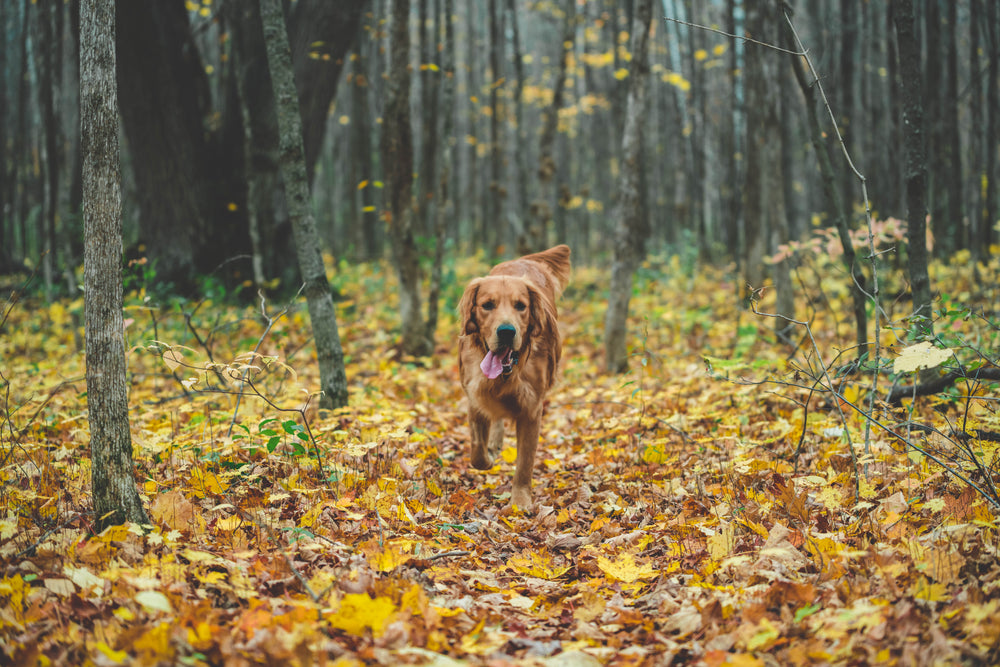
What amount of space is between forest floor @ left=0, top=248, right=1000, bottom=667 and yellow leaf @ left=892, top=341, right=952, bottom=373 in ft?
0.16

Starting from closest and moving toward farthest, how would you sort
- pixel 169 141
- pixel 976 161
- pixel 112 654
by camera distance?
pixel 112 654
pixel 169 141
pixel 976 161

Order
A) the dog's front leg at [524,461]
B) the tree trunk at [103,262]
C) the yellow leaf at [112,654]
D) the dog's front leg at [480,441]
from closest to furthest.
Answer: the yellow leaf at [112,654] < the tree trunk at [103,262] < the dog's front leg at [524,461] < the dog's front leg at [480,441]

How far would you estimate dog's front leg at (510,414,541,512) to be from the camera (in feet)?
12.4

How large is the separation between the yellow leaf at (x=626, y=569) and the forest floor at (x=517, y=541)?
0.03 feet

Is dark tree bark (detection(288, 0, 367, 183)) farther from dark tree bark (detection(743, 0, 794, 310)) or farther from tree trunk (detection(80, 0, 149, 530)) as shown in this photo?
tree trunk (detection(80, 0, 149, 530))

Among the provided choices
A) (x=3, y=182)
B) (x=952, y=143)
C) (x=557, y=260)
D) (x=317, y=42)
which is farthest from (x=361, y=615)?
(x=3, y=182)

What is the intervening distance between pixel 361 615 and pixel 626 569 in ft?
3.95

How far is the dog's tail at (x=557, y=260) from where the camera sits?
5504 mm

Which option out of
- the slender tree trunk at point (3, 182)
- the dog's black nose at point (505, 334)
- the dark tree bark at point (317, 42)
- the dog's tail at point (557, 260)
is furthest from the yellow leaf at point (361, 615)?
the slender tree trunk at point (3, 182)

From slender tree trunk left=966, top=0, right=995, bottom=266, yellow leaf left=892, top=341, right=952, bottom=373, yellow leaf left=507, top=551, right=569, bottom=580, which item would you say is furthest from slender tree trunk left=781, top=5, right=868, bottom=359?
slender tree trunk left=966, top=0, right=995, bottom=266

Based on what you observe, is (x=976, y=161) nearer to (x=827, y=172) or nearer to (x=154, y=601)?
(x=827, y=172)

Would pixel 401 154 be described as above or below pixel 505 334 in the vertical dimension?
above

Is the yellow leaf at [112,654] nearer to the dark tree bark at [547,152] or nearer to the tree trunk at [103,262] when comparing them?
the tree trunk at [103,262]

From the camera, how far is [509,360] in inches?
155
